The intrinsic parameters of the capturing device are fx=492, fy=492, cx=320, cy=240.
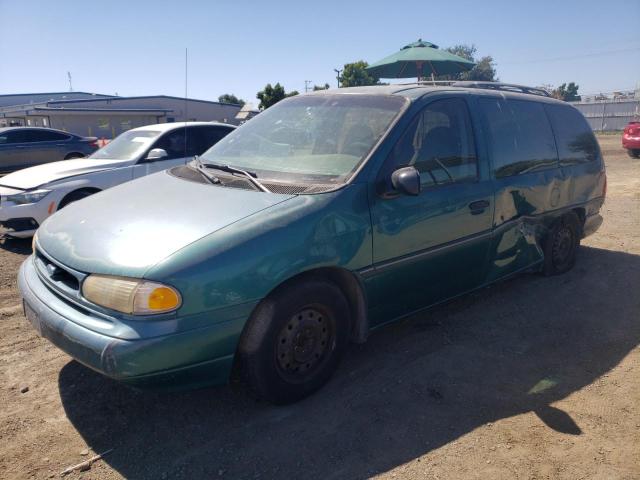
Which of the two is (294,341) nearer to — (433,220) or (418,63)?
(433,220)

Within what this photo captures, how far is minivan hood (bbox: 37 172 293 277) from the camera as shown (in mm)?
2467

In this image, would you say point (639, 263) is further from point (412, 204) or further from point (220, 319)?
point (220, 319)

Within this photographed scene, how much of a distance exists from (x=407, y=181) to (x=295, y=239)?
0.78 m

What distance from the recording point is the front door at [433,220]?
3111 millimetres

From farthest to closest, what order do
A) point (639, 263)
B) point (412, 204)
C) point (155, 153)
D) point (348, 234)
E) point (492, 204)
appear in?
point (155, 153)
point (639, 263)
point (492, 204)
point (412, 204)
point (348, 234)

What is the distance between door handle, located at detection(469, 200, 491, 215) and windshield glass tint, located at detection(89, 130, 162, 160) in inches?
191

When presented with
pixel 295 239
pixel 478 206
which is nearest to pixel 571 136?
pixel 478 206

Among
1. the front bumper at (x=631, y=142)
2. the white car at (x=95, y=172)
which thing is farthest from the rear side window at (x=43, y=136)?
the front bumper at (x=631, y=142)

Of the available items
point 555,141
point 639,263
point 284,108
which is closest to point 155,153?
point 284,108

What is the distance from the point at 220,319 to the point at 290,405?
81 centimetres

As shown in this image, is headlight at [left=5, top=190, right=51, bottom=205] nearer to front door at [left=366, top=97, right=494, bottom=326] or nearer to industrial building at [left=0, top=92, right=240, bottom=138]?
front door at [left=366, top=97, right=494, bottom=326]

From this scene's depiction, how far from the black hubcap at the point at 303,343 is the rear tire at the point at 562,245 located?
281cm

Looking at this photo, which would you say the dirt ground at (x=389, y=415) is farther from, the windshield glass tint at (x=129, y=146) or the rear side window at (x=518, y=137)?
the windshield glass tint at (x=129, y=146)

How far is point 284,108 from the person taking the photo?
3953 mm
